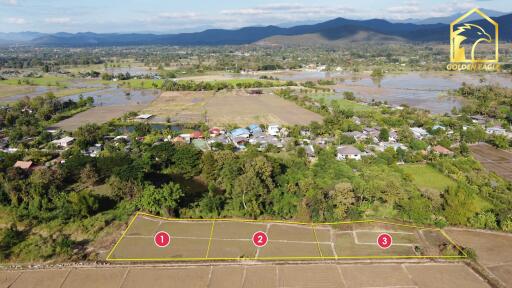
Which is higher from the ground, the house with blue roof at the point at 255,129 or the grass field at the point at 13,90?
the grass field at the point at 13,90

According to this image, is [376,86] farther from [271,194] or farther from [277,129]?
[271,194]

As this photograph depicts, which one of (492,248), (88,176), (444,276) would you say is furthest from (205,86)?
(444,276)

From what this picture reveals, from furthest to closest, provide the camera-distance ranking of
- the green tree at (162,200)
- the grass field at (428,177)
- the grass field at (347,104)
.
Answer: the grass field at (347,104)
the grass field at (428,177)
the green tree at (162,200)

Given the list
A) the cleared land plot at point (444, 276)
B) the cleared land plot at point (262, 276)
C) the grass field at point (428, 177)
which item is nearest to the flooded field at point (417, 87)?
the grass field at point (428, 177)

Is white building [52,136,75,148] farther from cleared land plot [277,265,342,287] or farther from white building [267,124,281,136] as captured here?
cleared land plot [277,265,342,287]

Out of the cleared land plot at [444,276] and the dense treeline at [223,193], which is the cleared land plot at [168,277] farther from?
the cleared land plot at [444,276]

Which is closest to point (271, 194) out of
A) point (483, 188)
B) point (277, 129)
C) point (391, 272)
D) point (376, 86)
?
point (391, 272)
